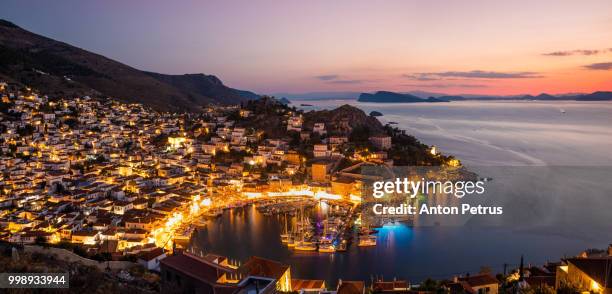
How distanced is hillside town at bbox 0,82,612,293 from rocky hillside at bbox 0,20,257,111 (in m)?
3.74

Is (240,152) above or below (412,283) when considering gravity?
above

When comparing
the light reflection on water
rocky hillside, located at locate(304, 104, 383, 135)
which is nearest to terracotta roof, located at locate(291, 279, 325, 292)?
the light reflection on water

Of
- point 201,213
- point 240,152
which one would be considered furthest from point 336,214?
point 240,152

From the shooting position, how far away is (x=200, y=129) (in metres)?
28.4

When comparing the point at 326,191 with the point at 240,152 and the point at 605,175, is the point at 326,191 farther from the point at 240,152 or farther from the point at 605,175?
the point at 605,175

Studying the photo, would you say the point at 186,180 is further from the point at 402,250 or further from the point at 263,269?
the point at 263,269

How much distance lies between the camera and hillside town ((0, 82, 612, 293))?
7699 mm

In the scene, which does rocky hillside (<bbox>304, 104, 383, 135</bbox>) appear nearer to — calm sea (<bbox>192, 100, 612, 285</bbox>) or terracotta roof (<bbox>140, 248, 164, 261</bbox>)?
calm sea (<bbox>192, 100, 612, 285</bbox>)

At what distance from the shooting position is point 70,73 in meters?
41.4

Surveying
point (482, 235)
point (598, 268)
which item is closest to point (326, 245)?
point (482, 235)

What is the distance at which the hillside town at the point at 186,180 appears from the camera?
7.70m

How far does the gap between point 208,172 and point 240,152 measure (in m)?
3.61

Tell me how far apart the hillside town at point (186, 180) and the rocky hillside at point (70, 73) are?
3.74 metres

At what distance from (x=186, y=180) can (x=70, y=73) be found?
30698 millimetres
